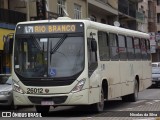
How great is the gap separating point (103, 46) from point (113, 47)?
1.15 meters

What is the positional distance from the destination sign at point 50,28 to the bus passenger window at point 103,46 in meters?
1.43

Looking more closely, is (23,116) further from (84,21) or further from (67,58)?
(84,21)

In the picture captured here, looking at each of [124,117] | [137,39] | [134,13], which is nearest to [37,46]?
[124,117]

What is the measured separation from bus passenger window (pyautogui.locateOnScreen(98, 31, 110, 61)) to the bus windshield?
1473 millimetres

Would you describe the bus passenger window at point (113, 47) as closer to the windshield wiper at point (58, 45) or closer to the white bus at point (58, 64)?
the white bus at point (58, 64)

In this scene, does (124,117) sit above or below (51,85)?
below

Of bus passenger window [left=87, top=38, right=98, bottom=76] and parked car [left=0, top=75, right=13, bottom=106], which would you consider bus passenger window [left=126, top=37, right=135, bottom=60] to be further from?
parked car [left=0, top=75, right=13, bottom=106]

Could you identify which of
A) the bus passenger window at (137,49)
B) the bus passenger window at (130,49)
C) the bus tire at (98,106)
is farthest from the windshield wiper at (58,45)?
the bus passenger window at (137,49)

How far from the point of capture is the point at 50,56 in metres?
14.7

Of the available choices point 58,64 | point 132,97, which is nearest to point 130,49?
point 132,97

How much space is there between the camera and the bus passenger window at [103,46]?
1628 centimetres

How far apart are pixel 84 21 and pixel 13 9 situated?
17.5 m

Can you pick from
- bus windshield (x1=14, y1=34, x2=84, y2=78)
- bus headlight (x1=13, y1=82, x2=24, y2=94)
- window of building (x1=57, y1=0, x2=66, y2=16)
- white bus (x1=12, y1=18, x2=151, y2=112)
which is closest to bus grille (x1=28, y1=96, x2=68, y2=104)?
white bus (x1=12, y1=18, x2=151, y2=112)

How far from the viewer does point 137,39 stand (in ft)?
70.9
